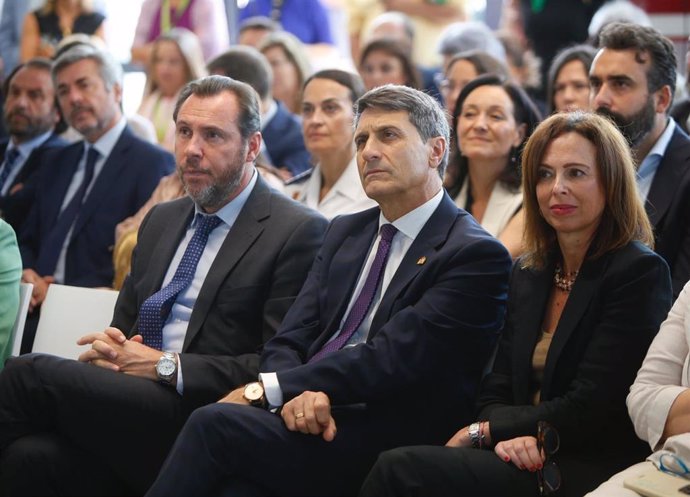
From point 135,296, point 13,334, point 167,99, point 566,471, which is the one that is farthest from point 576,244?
point 167,99

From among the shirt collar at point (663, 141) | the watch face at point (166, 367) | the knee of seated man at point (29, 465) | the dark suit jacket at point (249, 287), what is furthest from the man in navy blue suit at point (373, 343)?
the shirt collar at point (663, 141)

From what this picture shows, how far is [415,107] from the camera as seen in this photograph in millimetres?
3635

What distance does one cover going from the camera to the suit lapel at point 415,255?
3.45 m

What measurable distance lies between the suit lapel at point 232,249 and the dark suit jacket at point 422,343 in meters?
0.31

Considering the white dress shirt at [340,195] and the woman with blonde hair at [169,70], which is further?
the woman with blonde hair at [169,70]

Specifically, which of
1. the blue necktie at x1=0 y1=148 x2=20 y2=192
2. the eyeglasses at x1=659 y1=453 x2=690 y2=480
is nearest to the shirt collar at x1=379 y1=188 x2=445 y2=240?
the eyeglasses at x1=659 y1=453 x2=690 y2=480

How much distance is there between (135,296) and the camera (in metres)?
4.04

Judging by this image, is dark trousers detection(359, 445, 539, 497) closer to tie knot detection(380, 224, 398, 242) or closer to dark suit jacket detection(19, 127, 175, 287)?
tie knot detection(380, 224, 398, 242)

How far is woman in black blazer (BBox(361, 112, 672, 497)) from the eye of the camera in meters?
3.03

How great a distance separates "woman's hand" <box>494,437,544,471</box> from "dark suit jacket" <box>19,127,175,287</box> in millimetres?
2571

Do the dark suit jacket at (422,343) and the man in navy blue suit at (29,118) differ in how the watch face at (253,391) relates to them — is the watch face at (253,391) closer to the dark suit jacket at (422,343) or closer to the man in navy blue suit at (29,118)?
the dark suit jacket at (422,343)

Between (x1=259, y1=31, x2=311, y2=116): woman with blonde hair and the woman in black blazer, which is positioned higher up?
(x1=259, y1=31, x2=311, y2=116): woman with blonde hair

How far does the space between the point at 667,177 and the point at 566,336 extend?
1.03 meters

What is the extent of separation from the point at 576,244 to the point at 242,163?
1234mm
